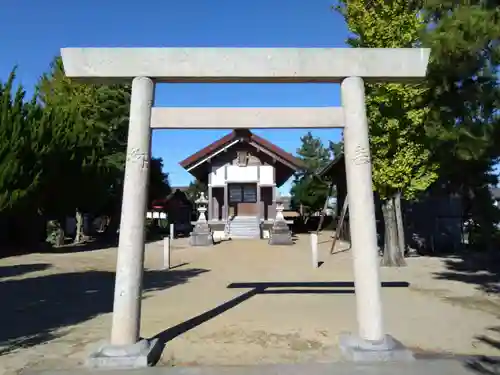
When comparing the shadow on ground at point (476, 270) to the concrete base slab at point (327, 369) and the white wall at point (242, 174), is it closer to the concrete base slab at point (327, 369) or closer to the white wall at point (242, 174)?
the concrete base slab at point (327, 369)

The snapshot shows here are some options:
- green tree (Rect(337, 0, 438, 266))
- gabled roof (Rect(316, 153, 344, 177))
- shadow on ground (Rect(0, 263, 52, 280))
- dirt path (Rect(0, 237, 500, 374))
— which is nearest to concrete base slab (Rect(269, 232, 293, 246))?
gabled roof (Rect(316, 153, 344, 177))

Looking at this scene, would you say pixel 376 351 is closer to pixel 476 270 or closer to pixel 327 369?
pixel 327 369

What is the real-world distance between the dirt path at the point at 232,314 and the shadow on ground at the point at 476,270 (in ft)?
1.14

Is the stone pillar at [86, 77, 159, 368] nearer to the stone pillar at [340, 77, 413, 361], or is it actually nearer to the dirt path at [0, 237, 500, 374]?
the dirt path at [0, 237, 500, 374]

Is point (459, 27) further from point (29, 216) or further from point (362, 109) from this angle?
point (29, 216)

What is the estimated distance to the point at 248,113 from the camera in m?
5.98

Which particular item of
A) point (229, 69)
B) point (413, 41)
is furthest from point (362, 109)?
point (413, 41)

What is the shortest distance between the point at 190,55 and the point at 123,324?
11.1 feet

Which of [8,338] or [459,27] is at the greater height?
[459,27]

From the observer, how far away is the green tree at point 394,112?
41.8 ft

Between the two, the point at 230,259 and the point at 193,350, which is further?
the point at 230,259

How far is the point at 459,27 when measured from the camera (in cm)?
750

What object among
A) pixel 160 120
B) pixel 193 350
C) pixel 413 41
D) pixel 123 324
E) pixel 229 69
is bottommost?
pixel 193 350

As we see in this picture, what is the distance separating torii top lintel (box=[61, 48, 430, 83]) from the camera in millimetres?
5719
